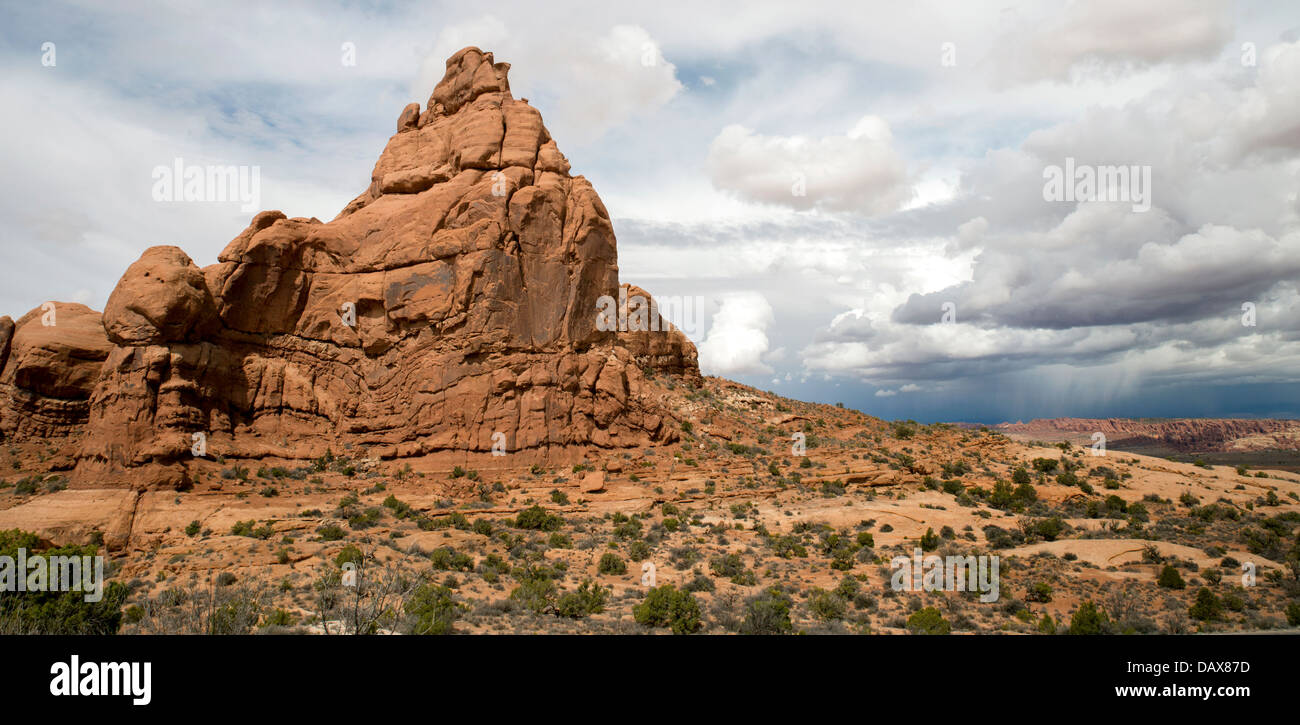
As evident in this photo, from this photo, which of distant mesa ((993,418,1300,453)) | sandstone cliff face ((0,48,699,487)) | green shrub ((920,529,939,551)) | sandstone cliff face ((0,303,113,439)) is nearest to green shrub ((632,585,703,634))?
green shrub ((920,529,939,551))

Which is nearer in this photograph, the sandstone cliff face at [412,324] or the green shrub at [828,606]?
the green shrub at [828,606]

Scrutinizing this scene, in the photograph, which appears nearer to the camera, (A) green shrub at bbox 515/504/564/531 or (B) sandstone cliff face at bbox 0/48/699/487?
(A) green shrub at bbox 515/504/564/531

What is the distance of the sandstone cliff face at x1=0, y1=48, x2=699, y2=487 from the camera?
29781 millimetres

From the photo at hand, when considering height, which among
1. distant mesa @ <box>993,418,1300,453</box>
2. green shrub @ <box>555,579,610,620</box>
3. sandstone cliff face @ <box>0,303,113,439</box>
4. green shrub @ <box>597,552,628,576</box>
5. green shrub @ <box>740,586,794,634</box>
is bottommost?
distant mesa @ <box>993,418,1300,453</box>

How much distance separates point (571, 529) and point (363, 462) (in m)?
12.1

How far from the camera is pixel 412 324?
34.2 m

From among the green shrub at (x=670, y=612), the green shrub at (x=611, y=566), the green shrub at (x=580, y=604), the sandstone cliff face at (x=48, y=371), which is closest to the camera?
the green shrub at (x=670, y=612)

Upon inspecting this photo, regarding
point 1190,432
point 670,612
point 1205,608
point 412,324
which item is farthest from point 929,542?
point 1190,432

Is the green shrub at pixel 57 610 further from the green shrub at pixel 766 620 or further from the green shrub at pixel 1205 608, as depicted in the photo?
the green shrub at pixel 1205 608

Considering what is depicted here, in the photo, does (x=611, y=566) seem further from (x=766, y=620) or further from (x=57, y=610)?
(x=57, y=610)

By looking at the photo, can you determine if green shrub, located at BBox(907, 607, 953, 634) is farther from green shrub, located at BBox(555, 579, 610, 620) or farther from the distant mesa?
the distant mesa

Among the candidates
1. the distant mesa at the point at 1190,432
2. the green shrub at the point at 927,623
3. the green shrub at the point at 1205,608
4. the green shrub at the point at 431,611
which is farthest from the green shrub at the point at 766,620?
the distant mesa at the point at 1190,432

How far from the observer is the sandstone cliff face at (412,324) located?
1172 inches
